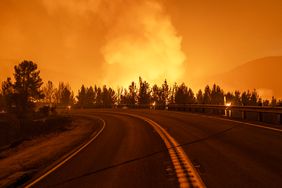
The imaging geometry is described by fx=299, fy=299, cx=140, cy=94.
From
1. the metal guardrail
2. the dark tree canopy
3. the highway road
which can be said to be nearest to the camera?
the highway road

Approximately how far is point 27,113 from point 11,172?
70.5 meters

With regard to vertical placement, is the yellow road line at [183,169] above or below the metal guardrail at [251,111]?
below

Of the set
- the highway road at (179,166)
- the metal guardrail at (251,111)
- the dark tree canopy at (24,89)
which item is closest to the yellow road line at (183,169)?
the highway road at (179,166)

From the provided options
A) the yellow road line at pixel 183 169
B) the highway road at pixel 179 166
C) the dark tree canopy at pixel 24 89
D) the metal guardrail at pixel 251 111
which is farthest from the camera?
the dark tree canopy at pixel 24 89

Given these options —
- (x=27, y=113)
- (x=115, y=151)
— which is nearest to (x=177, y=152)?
(x=115, y=151)

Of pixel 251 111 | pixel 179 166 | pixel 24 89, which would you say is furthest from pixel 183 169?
pixel 24 89

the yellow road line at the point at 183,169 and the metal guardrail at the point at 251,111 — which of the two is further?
the metal guardrail at the point at 251,111

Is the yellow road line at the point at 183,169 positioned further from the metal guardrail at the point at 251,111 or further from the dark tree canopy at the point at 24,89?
the dark tree canopy at the point at 24,89

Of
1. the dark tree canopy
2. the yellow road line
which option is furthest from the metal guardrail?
the dark tree canopy

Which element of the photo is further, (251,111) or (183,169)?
(251,111)

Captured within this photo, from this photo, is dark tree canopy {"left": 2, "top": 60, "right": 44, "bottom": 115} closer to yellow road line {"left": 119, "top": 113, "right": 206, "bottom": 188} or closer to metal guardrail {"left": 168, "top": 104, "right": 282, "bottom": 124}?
metal guardrail {"left": 168, "top": 104, "right": 282, "bottom": 124}

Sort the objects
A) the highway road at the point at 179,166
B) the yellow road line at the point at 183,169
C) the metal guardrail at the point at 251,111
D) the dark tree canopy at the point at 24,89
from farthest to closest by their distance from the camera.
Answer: the dark tree canopy at the point at 24,89 → the metal guardrail at the point at 251,111 → the highway road at the point at 179,166 → the yellow road line at the point at 183,169

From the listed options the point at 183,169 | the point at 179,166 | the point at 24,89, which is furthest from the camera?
the point at 24,89

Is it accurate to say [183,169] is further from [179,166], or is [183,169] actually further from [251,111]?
[251,111]
